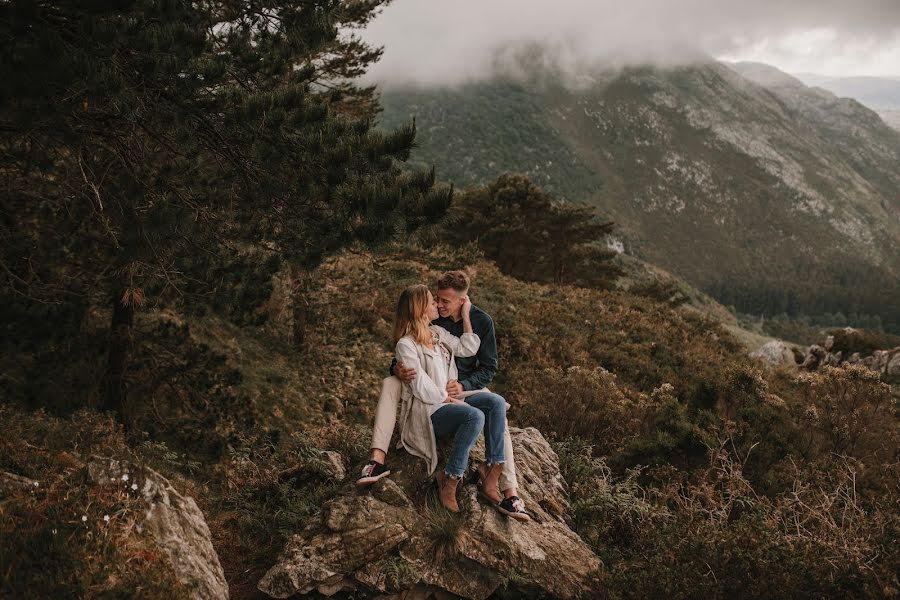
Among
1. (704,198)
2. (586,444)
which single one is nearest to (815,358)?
(586,444)

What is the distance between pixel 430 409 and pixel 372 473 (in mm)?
700

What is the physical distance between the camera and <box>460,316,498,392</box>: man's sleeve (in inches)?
198

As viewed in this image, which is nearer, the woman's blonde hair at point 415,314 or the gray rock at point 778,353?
the woman's blonde hair at point 415,314

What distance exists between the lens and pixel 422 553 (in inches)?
158

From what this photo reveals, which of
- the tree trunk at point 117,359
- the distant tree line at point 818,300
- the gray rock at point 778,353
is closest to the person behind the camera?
the tree trunk at point 117,359

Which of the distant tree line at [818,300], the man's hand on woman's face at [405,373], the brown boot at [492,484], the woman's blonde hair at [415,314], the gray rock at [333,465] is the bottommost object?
the distant tree line at [818,300]

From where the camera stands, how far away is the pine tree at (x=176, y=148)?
3646mm

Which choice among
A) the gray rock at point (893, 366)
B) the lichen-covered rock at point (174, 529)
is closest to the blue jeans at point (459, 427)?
the lichen-covered rock at point (174, 529)

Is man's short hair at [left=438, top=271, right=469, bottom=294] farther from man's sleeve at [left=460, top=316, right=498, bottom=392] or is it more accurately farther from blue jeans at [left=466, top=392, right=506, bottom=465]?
blue jeans at [left=466, top=392, right=506, bottom=465]

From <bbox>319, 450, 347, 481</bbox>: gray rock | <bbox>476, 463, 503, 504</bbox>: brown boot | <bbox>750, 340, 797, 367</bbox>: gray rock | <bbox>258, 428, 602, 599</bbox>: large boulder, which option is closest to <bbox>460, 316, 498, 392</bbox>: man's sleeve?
<bbox>476, 463, 503, 504</bbox>: brown boot

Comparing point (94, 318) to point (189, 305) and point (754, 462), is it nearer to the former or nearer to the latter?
point (189, 305)

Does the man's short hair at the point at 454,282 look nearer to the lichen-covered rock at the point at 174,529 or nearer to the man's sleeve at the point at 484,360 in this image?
the man's sleeve at the point at 484,360

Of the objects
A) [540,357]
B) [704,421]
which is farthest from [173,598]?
[540,357]

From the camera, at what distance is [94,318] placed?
7.60 meters
